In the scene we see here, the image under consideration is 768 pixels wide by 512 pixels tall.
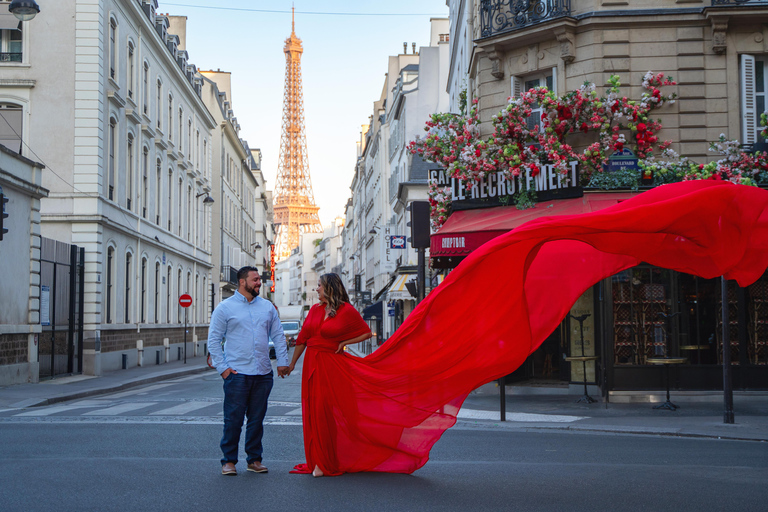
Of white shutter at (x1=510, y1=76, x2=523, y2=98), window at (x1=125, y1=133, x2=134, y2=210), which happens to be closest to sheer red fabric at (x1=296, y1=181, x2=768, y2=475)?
white shutter at (x1=510, y1=76, x2=523, y2=98)

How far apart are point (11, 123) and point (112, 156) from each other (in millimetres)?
A: 3569

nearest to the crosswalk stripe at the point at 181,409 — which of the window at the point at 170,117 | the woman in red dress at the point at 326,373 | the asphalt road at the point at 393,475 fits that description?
the asphalt road at the point at 393,475

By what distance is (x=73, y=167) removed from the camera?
2631 cm

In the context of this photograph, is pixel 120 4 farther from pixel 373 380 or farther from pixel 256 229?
pixel 256 229

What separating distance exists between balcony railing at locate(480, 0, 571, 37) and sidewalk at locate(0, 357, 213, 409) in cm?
1209

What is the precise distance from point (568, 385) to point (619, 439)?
22.6ft

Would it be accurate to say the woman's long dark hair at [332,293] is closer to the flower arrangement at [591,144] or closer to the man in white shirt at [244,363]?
the man in white shirt at [244,363]

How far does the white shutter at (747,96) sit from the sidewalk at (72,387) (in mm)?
14997

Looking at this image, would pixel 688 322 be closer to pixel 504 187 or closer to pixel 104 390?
pixel 504 187

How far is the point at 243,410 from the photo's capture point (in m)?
7.80

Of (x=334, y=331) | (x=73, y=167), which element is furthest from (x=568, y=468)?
(x=73, y=167)

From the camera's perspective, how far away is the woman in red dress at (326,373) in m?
7.61

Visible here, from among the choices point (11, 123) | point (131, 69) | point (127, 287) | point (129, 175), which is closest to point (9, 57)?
point (11, 123)

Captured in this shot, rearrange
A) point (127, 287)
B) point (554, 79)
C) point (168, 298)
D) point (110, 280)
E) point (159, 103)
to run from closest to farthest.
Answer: point (554, 79)
point (110, 280)
point (127, 287)
point (159, 103)
point (168, 298)
